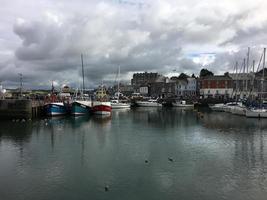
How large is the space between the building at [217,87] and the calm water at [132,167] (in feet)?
305

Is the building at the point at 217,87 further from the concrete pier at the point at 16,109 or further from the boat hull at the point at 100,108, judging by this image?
the concrete pier at the point at 16,109

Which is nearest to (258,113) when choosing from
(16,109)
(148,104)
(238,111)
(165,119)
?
(238,111)

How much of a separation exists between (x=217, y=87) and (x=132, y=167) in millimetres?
112809

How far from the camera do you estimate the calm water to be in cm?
1861

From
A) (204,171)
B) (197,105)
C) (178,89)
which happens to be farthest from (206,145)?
(178,89)

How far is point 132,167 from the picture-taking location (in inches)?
936

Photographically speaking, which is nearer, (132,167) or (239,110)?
(132,167)

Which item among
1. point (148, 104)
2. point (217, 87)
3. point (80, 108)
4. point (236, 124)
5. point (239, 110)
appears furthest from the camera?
point (217, 87)

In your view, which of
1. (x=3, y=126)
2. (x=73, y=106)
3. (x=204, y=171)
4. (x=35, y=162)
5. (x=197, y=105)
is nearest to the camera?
(x=204, y=171)

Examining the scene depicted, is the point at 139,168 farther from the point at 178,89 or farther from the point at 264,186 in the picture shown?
the point at 178,89

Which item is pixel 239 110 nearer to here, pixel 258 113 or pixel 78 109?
pixel 258 113

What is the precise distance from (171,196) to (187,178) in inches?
136

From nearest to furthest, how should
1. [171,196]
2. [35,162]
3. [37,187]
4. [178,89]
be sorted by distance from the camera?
[171,196], [37,187], [35,162], [178,89]

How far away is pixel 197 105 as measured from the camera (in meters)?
114
